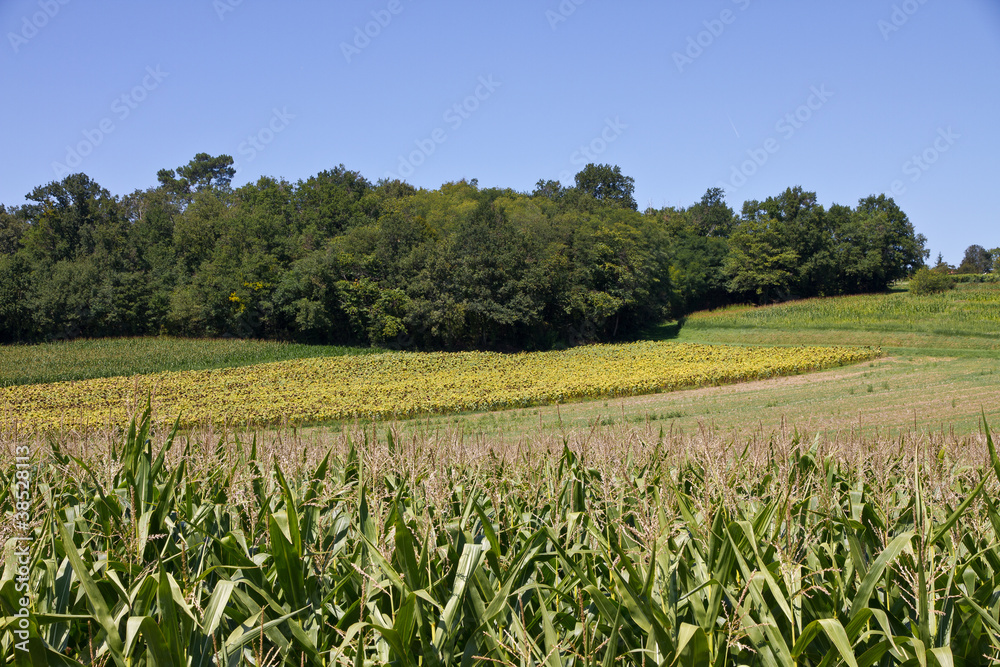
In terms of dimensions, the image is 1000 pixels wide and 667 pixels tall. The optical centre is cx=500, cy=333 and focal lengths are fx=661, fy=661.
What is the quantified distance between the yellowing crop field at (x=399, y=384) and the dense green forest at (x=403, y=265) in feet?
27.2

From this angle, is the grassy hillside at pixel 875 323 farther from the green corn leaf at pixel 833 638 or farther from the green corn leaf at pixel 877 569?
the green corn leaf at pixel 833 638

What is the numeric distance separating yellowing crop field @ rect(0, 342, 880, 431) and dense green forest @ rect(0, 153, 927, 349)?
27.2ft

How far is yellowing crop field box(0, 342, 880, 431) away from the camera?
22797mm

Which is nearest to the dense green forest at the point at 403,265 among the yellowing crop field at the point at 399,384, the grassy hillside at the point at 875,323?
the grassy hillside at the point at 875,323

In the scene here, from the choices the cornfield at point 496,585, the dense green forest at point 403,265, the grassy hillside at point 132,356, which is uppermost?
the dense green forest at point 403,265

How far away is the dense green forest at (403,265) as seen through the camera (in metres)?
48.7

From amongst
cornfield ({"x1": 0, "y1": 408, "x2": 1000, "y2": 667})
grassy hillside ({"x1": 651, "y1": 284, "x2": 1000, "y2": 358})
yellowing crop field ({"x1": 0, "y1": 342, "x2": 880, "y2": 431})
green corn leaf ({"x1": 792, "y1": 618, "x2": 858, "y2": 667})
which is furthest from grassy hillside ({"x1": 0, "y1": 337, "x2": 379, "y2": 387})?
green corn leaf ({"x1": 792, "y1": 618, "x2": 858, "y2": 667})

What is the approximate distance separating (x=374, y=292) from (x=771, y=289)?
128ft

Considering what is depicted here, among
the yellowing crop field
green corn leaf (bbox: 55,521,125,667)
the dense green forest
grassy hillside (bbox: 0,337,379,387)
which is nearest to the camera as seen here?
green corn leaf (bbox: 55,521,125,667)

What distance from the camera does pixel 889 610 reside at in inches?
105

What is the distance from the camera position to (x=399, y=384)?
29.8m

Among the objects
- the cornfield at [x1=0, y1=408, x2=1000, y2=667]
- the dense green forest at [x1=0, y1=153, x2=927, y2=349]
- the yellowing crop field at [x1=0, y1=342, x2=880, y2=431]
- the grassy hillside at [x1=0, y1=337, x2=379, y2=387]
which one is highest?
the dense green forest at [x1=0, y1=153, x2=927, y2=349]

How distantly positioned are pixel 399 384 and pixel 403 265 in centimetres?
2152

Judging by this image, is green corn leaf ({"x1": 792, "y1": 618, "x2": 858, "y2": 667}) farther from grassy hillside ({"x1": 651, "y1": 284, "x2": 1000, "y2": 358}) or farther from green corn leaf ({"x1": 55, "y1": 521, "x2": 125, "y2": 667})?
grassy hillside ({"x1": 651, "y1": 284, "x2": 1000, "y2": 358})
